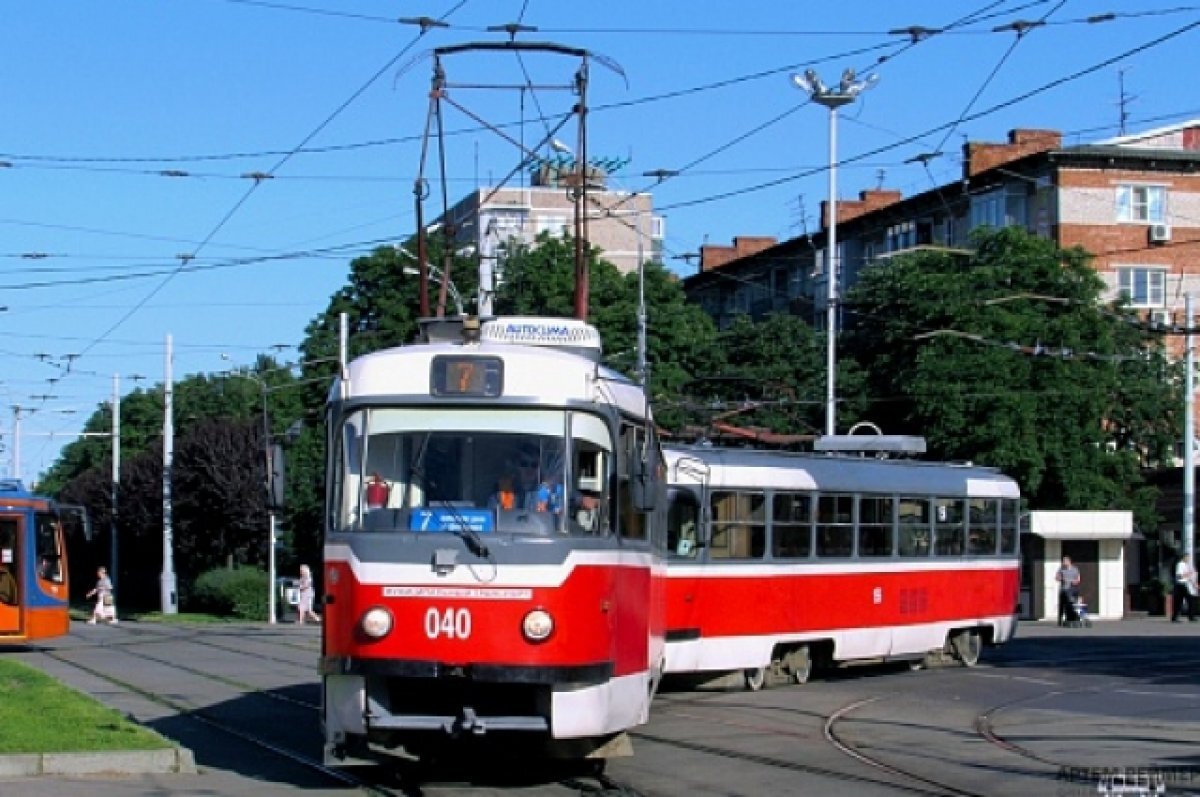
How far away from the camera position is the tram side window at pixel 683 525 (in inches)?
840

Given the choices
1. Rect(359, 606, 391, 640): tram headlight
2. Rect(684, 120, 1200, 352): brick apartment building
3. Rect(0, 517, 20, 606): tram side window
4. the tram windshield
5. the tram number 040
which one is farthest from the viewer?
Rect(684, 120, 1200, 352): brick apartment building

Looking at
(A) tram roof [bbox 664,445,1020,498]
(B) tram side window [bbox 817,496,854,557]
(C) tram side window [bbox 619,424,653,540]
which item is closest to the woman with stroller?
(A) tram roof [bbox 664,445,1020,498]

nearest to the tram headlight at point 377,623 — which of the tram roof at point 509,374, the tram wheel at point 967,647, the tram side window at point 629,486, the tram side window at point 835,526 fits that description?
the tram roof at point 509,374

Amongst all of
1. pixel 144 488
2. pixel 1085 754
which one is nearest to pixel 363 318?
pixel 144 488

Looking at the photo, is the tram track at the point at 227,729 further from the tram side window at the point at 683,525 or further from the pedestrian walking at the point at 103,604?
the pedestrian walking at the point at 103,604

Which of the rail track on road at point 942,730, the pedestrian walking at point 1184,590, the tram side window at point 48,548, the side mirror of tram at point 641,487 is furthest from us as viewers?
the pedestrian walking at point 1184,590

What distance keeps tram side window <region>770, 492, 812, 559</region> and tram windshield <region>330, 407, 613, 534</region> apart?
10468 mm

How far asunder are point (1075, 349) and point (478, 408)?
44.6m

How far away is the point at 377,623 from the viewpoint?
41.2 feet

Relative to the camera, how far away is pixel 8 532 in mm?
33125

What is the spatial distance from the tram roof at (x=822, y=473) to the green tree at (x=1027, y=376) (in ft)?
79.9

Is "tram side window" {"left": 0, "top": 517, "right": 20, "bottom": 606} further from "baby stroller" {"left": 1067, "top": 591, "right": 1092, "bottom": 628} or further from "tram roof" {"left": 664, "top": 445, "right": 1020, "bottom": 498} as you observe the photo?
"baby stroller" {"left": 1067, "top": 591, "right": 1092, "bottom": 628}

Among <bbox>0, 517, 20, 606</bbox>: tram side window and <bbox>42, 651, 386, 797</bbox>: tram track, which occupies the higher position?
<bbox>0, 517, 20, 606</bbox>: tram side window

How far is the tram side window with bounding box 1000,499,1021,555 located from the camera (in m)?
29.3
